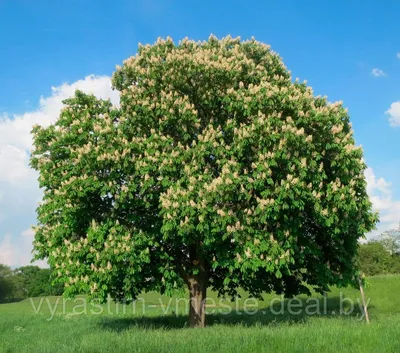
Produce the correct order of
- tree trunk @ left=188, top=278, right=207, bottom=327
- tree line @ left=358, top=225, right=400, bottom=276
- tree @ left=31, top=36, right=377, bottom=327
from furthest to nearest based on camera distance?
tree line @ left=358, top=225, right=400, bottom=276 → tree trunk @ left=188, top=278, right=207, bottom=327 → tree @ left=31, top=36, right=377, bottom=327

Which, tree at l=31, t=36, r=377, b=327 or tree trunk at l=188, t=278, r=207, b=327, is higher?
tree at l=31, t=36, r=377, b=327

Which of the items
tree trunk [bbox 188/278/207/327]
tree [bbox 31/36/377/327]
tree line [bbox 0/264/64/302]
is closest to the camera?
tree [bbox 31/36/377/327]

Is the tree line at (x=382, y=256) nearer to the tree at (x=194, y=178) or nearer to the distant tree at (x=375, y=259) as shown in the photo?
the distant tree at (x=375, y=259)

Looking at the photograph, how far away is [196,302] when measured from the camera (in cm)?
2242

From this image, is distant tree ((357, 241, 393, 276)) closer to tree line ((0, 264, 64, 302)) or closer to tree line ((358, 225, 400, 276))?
tree line ((358, 225, 400, 276))

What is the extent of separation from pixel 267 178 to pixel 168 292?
7.17 m

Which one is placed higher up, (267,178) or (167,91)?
(167,91)

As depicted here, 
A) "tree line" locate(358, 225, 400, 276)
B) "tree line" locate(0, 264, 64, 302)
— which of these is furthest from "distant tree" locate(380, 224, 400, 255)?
"tree line" locate(0, 264, 64, 302)

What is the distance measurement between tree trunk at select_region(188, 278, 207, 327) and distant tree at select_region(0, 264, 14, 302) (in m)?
108

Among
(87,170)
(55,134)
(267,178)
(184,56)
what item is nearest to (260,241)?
(267,178)

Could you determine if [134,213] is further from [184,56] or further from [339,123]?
[339,123]

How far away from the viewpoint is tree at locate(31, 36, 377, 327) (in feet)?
54.8

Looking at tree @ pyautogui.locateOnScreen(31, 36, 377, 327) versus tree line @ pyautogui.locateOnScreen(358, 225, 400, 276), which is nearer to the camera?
tree @ pyautogui.locateOnScreen(31, 36, 377, 327)

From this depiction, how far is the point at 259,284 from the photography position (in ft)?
72.7
